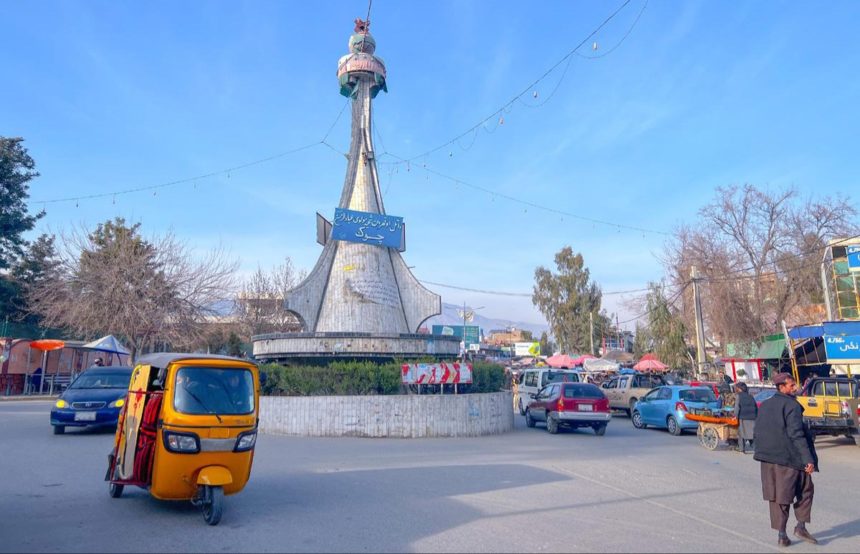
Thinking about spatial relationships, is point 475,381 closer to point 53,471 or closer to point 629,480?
point 629,480

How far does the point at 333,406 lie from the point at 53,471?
644 cm

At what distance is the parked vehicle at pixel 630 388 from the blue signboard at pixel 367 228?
394 inches

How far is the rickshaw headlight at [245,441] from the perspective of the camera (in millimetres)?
6375

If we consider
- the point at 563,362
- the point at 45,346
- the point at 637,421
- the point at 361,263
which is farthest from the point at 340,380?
the point at 563,362

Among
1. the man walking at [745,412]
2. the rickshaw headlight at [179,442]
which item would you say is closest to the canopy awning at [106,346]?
the rickshaw headlight at [179,442]

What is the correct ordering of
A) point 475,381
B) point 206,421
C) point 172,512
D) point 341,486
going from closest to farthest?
1. point 206,421
2. point 172,512
3. point 341,486
4. point 475,381

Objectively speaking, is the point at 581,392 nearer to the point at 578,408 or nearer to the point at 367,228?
the point at 578,408

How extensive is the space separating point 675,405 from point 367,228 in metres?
11.6

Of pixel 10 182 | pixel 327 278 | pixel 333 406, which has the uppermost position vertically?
pixel 10 182

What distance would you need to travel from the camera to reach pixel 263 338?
18.7 metres

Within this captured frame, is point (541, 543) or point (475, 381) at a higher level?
point (475, 381)

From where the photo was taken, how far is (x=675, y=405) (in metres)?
17.2

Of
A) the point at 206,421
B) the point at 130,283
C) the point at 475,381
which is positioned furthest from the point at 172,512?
the point at 130,283

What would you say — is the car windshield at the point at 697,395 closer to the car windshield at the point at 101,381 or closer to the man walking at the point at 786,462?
the man walking at the point at 786,462
